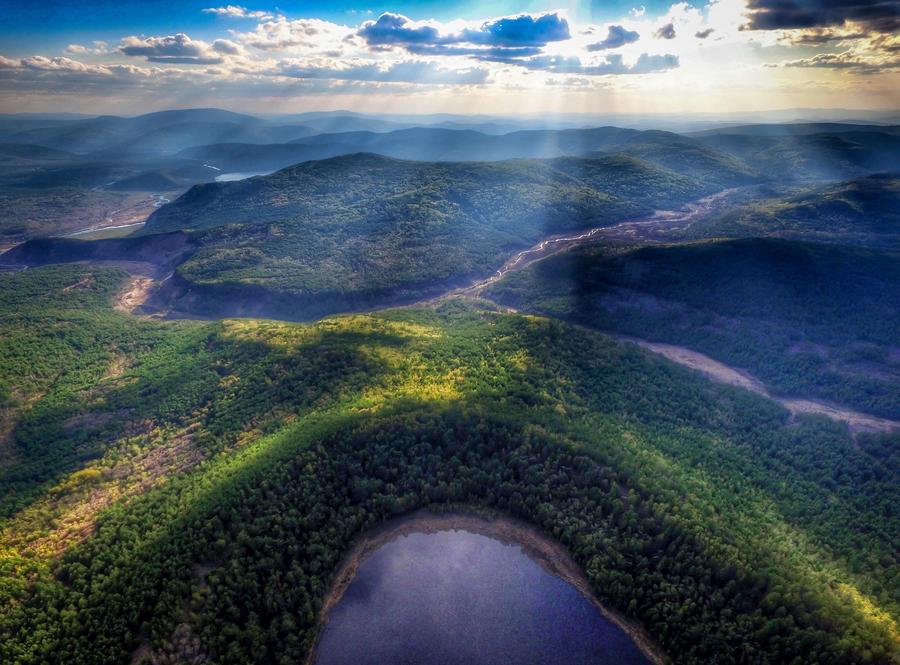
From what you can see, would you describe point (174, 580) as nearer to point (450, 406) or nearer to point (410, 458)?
point (410, 458)

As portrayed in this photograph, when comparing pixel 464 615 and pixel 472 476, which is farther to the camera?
pixel 472 476

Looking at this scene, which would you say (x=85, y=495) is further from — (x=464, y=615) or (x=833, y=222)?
(x=833, y=222)

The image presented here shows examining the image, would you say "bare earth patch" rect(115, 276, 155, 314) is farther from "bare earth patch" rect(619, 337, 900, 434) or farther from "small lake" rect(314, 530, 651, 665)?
"bare earth patch" rect(619, 337, 900, 434)

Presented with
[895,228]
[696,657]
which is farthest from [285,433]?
[895,228]

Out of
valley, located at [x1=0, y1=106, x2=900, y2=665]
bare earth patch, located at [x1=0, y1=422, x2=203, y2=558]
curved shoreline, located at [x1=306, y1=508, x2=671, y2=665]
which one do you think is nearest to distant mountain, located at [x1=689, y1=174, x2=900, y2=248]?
valley, located at [x1=0, y1=106, x2=900, y2=665]

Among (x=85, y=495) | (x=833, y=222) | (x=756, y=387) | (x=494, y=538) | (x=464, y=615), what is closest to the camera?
(x=464, y=615)

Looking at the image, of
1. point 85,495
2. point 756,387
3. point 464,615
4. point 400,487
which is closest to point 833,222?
point 756,387

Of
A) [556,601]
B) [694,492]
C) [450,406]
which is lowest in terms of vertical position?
[556,601]

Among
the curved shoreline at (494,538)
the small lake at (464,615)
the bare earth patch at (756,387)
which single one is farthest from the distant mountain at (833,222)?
the small lake at (464,615)
